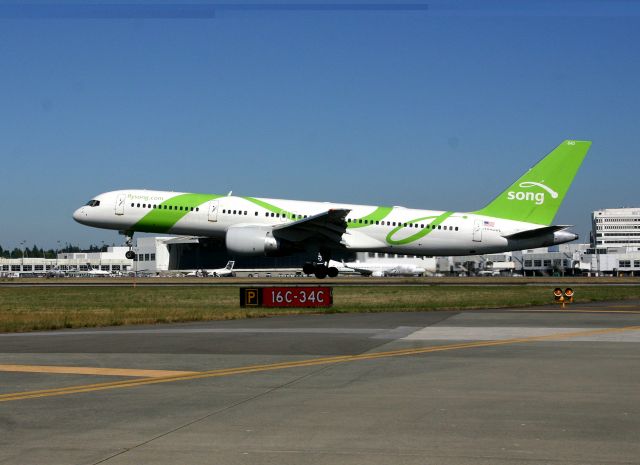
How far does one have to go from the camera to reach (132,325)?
81.9 feet

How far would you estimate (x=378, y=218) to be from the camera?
51406 mm

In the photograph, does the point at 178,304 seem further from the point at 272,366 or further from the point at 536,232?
the point at 536,232

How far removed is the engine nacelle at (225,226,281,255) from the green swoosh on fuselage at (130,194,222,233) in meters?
3.07

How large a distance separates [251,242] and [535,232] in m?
16.8

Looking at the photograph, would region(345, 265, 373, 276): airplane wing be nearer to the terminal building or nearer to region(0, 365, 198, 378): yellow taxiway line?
the terminal building

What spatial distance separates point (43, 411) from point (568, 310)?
2253 cm

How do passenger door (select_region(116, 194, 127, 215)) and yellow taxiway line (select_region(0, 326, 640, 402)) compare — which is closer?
yellow taxiway line (select_region(0, 326, 640, 402))

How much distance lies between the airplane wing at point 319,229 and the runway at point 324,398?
89.7 ft

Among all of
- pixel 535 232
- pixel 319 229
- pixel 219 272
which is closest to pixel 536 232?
pixel 535 232

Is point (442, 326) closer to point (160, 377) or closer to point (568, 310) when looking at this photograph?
point (568, 310)

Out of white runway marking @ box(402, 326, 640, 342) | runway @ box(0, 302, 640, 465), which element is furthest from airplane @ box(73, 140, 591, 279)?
runway @ box(0, 302, 640, 465)

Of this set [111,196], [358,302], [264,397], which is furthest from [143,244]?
[264,397]

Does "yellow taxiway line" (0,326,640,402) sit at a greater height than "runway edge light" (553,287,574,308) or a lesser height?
lesser

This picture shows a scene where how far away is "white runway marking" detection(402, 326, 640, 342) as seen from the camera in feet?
62.8
